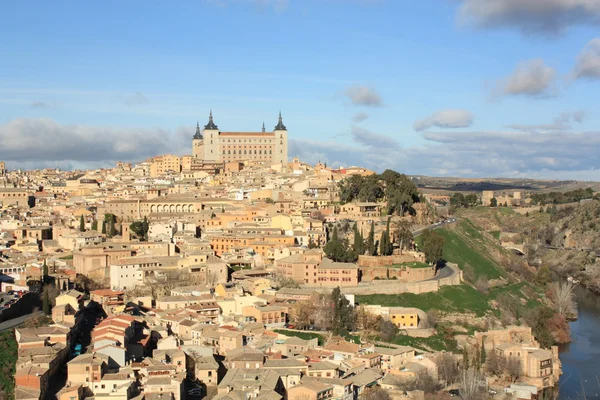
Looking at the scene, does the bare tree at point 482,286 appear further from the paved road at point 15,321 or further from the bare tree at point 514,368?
the paved road at point 15,321

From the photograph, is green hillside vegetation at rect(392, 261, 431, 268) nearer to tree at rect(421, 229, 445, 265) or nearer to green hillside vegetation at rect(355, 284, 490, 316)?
tree at rect(421, 229, 445, 265)

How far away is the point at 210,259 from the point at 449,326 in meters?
12.3

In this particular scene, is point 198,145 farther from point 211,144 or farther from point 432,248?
point 432,248

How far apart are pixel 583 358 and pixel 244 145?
4913cm

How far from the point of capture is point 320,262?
3925 centimetres

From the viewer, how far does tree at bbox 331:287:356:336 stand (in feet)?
111

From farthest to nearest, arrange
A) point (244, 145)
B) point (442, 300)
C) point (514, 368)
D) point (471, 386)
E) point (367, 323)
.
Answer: point (244, 145) → point (442, 300) → point (367, 323) → point (514, 368) → point (471, 386)

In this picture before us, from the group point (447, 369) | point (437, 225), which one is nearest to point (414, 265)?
point (447, 369)

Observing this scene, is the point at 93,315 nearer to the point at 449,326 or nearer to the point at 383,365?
the point at 383,365

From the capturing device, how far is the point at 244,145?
80.6 m

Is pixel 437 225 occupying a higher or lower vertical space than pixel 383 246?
higher

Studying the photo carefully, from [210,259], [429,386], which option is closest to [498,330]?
[429,386]

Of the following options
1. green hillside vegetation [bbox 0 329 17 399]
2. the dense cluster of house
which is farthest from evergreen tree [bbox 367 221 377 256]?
green hillside vegetation [bbox 0 329 17 399]

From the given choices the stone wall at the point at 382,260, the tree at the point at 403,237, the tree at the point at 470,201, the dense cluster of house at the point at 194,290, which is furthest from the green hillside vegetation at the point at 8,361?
the tree at the point at 470,201
